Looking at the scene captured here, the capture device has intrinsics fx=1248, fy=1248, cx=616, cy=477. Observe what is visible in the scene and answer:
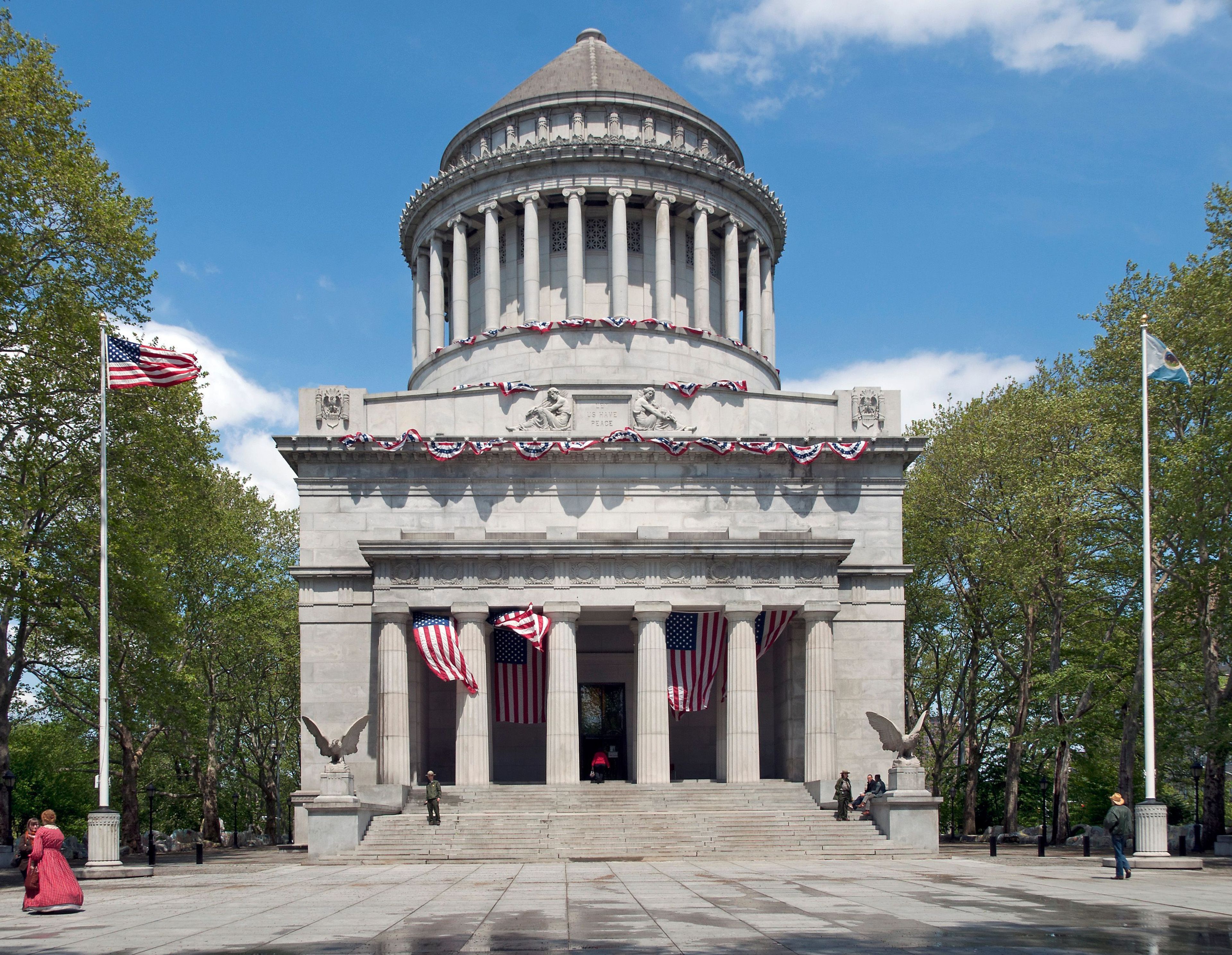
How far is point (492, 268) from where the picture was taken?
53750 mm

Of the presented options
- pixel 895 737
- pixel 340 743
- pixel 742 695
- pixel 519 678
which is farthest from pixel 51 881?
pixel 742 695

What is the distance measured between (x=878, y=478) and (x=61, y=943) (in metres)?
33.5

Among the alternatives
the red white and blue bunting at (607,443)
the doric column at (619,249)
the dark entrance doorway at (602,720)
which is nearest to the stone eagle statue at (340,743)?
the red white and blue bunting at (607,443)

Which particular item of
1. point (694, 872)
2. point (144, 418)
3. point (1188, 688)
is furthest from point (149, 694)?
point (1188, 688)

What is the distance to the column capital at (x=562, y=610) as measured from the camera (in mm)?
39250

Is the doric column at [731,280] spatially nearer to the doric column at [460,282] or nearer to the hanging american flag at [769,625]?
the doric column at [460,282]

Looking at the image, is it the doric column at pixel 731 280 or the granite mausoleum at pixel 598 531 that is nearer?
the granite mausoleum at pixel 598 531

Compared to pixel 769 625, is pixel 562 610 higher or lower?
higher

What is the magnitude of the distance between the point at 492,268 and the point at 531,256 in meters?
1.97

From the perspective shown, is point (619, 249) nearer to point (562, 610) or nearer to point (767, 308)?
point (767, 308)

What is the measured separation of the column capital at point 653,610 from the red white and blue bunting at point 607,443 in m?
5.95

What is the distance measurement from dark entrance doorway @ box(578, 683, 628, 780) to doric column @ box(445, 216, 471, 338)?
682 inches

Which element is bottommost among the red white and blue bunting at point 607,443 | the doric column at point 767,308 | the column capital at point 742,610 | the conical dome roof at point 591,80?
the column capital at point 742,610

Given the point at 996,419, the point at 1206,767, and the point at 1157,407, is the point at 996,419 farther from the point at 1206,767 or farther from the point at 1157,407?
the point at 1206,767
